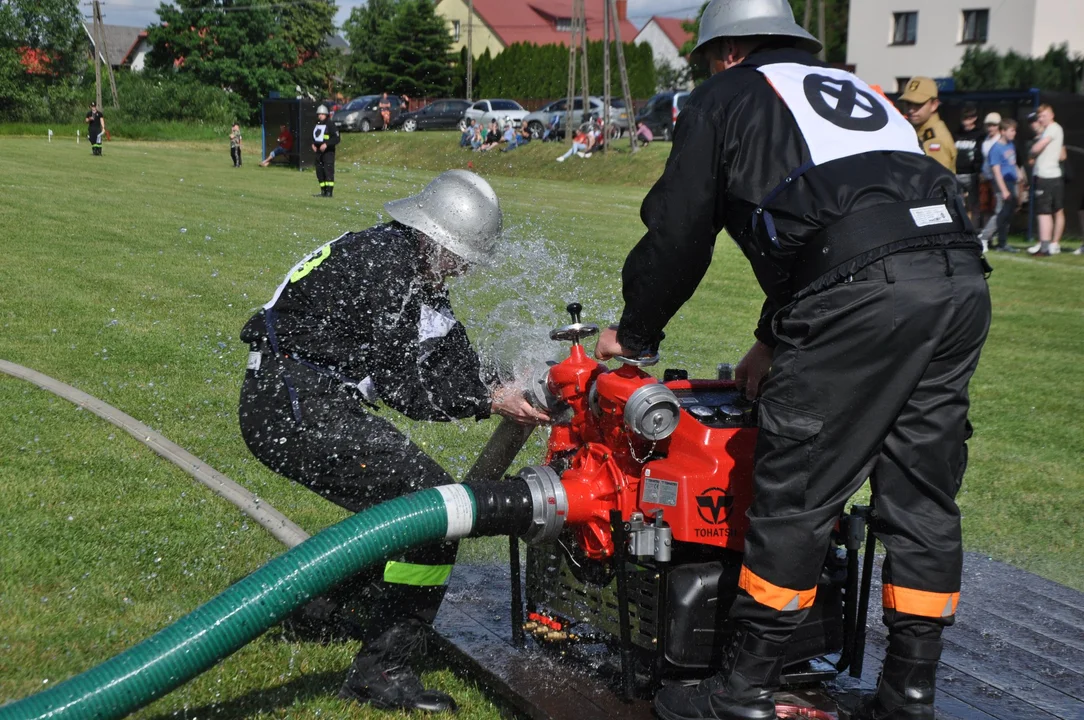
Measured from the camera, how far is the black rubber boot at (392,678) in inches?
144

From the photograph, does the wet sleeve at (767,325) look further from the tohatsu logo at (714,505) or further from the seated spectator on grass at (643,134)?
the seated spectator on grass at (643,134)

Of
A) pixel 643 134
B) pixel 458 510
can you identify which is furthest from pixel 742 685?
pixel 643 134

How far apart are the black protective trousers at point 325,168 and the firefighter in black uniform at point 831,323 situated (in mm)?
22748

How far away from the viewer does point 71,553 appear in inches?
186

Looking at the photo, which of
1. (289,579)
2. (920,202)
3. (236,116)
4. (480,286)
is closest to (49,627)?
(289,579)

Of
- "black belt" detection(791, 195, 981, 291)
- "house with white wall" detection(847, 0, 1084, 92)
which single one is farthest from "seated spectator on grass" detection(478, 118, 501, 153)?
"black belt" detection(791, 195, 981, 291)

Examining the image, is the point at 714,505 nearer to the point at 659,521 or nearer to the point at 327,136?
the point at 659,521

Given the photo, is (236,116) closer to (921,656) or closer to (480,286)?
(480,286)

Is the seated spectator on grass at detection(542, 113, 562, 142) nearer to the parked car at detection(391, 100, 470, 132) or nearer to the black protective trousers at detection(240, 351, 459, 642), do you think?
the parked car at detection(391, 100, 470, 132)

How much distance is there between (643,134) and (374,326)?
36106 mm

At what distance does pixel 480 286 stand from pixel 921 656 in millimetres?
9224

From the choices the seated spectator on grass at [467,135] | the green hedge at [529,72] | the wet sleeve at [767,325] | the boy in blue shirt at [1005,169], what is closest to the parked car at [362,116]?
the seated spectator on grass at [467,135]

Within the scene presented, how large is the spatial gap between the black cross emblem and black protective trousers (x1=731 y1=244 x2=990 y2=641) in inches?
16.7

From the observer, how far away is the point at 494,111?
4650 centimetres
